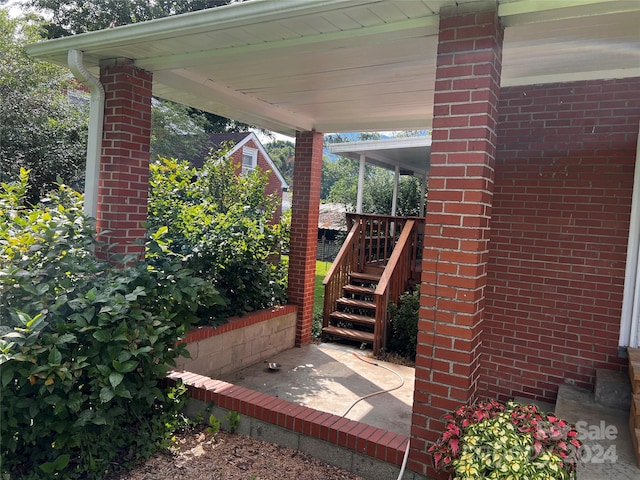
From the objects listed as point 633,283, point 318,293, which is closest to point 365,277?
point 318,293

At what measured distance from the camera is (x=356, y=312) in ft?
22.4

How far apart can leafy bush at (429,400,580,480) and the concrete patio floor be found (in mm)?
1615

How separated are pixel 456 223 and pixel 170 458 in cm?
235

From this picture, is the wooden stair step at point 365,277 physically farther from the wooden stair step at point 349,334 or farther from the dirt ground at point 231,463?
the dirt ground at point 231,463

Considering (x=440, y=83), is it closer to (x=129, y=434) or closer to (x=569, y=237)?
(x=569, y=237)

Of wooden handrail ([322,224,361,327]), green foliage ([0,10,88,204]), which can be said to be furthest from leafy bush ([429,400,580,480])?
green foliage ([0,10,88,204])

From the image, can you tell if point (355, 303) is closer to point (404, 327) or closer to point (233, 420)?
point (404, 327)

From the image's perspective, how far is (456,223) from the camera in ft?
7.99

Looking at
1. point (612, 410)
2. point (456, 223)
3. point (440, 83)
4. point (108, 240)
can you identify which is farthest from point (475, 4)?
point (108, 240)

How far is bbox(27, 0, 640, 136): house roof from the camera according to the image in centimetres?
250

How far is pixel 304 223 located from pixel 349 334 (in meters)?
1.65

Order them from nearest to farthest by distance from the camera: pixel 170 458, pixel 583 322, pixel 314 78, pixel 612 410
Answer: pixel 170 458 → pixel 612 410 → pixel 583 322 → pixel 314 78

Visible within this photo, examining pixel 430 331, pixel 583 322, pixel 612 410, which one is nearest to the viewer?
pixel 430 331

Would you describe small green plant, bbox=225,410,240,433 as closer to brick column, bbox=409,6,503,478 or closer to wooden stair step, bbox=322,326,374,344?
brick column, bbox=409,6,503,478
